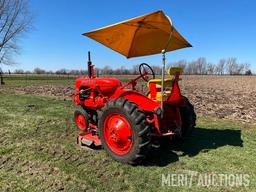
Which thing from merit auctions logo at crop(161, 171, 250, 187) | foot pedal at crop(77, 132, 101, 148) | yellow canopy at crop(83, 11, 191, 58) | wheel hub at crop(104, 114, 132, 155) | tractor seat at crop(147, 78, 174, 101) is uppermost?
yellow canopy at crop(83, 11, 191, 58)

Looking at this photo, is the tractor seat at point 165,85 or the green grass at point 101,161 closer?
the green grass at point 101,161

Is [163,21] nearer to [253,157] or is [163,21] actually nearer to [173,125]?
[173,125]

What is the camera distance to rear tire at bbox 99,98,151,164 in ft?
13.1

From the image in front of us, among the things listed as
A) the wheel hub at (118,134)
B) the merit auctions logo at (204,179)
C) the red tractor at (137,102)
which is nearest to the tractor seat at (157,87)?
the red tractor at (137,102)

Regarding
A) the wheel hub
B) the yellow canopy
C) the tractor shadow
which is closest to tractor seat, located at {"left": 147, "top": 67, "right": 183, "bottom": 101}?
the yellow canopy

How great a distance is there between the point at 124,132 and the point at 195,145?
1822mm

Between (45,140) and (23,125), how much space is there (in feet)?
5.16

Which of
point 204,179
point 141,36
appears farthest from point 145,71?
point 204,179

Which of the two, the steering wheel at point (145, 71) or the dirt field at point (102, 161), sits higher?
the steering wheel at point (145, 71)

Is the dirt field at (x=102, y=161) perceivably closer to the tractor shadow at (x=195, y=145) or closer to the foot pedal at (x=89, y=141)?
the tractor shadow at (x=195, y=145)

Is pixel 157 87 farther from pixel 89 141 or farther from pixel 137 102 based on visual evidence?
pixel 89 141

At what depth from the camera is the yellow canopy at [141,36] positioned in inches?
169

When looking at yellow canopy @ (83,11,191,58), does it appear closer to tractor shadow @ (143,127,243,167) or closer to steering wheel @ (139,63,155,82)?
steering wheel @ (139,63,155,82)

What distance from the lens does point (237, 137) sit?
5699mm
